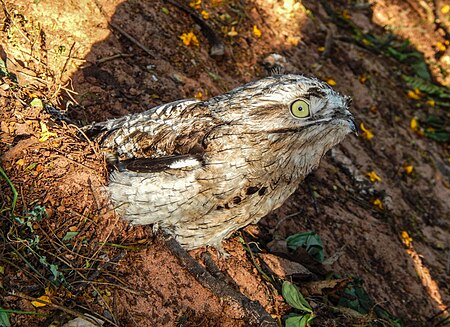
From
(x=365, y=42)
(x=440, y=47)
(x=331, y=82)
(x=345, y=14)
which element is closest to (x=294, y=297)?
(x=331, y=82)

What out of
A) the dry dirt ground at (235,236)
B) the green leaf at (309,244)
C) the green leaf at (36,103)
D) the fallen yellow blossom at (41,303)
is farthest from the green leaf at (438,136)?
the fallen yellow blossom at (41,303)

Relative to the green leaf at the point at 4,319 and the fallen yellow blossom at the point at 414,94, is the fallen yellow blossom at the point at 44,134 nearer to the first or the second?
the green leaf at the point at 4,319

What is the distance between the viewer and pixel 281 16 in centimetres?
652

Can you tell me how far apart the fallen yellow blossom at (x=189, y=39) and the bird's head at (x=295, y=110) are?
2.40 meters

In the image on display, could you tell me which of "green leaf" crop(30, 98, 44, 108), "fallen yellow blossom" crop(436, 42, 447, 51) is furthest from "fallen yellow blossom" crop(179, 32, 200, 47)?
"fallen yellow blossom" crop(436, 42, 447, 51)

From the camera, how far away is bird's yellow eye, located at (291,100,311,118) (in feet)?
9.38

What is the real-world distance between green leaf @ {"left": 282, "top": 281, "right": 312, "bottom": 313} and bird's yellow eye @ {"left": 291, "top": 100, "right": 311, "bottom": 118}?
1.28m

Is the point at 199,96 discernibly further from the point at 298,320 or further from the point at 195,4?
the point at 298,320

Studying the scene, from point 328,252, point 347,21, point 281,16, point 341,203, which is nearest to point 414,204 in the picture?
point 341,203

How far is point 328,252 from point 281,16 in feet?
11.8

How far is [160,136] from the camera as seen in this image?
314 centimetres

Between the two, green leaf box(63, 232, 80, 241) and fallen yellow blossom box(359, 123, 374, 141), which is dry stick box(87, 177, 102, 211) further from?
fallen yellow blossom box(359, 123, 374, 141)

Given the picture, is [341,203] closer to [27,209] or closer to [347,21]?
[27,209]

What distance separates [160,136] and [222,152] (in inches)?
18.5
